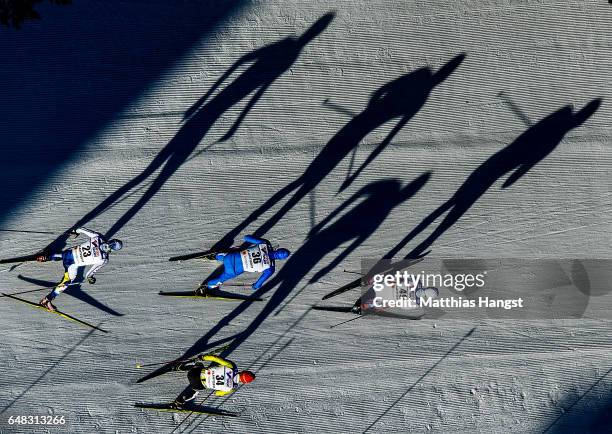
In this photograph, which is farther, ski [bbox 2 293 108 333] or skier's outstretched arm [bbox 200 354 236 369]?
ski [bbox 2 293 108 333]

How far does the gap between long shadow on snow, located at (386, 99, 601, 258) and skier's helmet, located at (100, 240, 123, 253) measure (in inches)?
175

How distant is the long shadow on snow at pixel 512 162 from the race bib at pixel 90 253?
188 inches

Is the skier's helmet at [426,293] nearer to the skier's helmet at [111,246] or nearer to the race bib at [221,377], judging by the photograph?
the race bib at [221,377]

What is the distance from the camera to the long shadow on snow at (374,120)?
9.16 metres

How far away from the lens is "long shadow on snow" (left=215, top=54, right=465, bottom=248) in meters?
9.16

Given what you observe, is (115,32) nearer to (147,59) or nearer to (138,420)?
(147,59)

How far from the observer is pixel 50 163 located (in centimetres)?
907

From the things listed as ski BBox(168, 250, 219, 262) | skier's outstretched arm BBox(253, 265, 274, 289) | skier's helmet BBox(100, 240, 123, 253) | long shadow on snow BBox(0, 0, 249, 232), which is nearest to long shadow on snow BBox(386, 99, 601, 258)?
skier's outstretched arm BBox(253, 265, 274, 289)

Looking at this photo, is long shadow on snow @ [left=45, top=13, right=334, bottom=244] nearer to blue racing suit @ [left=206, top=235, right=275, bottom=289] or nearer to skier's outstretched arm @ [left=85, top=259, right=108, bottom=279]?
skier's outstretched arm @ [left=85, top=259, right=108, bottom=279]

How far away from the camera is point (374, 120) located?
9172 mm

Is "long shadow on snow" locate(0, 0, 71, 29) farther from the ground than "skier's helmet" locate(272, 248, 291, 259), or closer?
farther from the ground

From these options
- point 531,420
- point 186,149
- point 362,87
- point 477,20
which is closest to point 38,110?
point 186,149

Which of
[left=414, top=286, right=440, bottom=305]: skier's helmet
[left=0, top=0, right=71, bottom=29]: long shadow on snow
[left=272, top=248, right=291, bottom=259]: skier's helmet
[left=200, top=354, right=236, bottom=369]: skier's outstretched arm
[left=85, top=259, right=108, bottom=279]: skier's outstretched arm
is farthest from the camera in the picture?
[left=414, top=286, right=440, bottom=305]: skier's helmet

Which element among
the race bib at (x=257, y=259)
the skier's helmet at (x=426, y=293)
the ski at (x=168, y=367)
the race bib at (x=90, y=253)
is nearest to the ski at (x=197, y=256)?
the race bib at (x=257, y=259)
